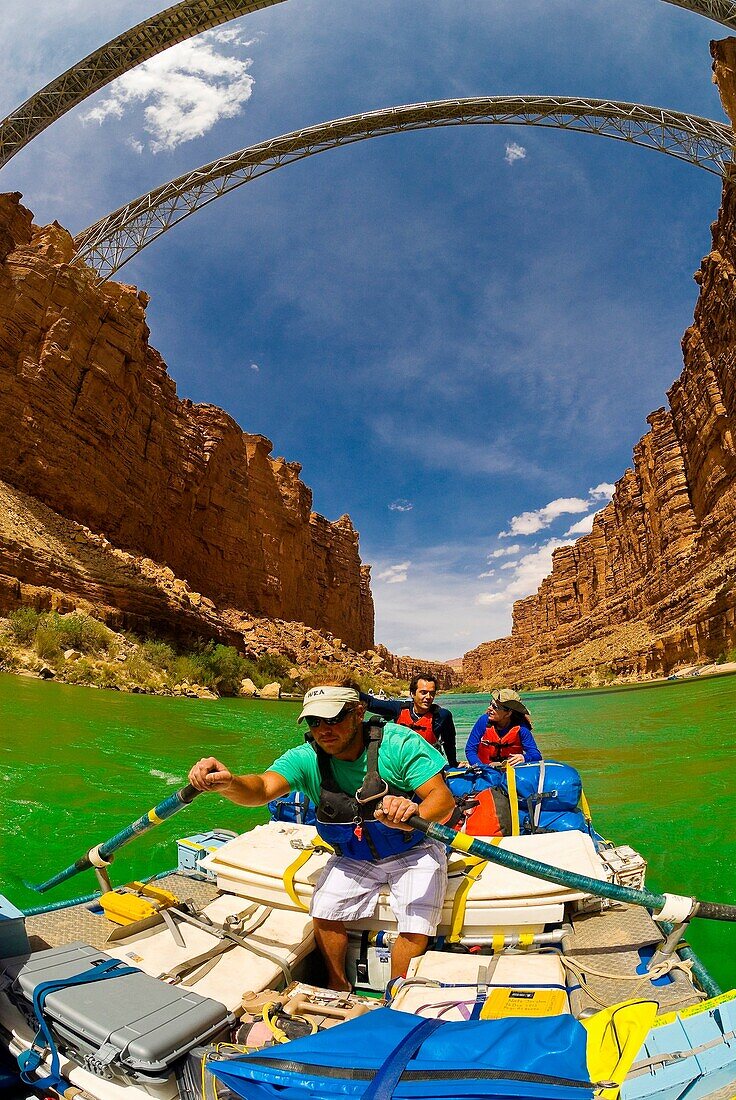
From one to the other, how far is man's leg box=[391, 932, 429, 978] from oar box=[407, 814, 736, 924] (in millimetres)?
454

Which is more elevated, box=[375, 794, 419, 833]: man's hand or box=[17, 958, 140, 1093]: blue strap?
box=[375, 794, 419, 833]: man's hand

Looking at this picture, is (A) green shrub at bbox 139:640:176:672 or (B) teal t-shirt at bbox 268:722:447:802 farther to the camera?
(A) green shrub at bbox 139:640:176:672

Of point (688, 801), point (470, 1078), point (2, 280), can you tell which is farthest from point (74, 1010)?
point (2, 280)

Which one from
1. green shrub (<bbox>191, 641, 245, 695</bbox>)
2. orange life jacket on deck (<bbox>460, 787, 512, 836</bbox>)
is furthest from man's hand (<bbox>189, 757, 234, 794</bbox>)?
green shrub (<bbox>191, 641, 245, 695</bbox>)

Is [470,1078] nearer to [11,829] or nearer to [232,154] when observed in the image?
[11,829]

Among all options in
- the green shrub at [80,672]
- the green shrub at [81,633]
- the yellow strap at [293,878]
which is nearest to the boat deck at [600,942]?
the yellow strap at [293,878]

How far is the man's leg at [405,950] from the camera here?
8.20 ft

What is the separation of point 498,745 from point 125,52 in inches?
1280

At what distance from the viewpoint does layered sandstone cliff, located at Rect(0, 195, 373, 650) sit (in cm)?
2775

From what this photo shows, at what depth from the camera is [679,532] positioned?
50312 mm

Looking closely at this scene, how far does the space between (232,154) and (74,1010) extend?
124 ft

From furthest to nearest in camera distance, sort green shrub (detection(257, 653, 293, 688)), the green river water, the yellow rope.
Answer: green shrub (detection(257, 653, 293, 688)), the green river water, the yellow rope

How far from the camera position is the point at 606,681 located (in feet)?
158

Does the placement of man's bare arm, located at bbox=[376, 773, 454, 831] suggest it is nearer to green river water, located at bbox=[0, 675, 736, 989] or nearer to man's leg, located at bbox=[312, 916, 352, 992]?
man's leg, located at bbox=[312, 916, 352, 992]
